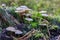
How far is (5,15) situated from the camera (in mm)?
1658

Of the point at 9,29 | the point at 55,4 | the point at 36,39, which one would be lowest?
the point at 55,4

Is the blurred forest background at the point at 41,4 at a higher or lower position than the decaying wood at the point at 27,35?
lower

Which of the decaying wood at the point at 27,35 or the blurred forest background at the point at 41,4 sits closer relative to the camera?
the decaying wood at the point at 27,35

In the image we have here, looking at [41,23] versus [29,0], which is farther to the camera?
[29,0]

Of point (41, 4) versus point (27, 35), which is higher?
point (27, 35)

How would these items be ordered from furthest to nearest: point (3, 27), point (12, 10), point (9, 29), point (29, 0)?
point (29, 0) → point (12, 10) → point (3, 27) → point (9, 29)

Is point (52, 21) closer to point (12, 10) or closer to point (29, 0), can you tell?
point (12, 10)

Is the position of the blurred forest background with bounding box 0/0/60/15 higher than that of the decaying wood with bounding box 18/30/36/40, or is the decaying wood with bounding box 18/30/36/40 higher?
the decaying wood with bounding box 18/30/36/40

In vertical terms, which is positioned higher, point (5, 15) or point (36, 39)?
point (5, 15)

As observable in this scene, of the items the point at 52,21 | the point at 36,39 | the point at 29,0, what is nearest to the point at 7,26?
the point at 36,39

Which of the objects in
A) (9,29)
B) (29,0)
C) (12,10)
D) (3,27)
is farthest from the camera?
(29,0)

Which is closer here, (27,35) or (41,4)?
(27,35)

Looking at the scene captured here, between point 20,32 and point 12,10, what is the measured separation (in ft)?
1.40

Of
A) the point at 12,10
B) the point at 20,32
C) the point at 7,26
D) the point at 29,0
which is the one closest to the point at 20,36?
the point at 20,32
